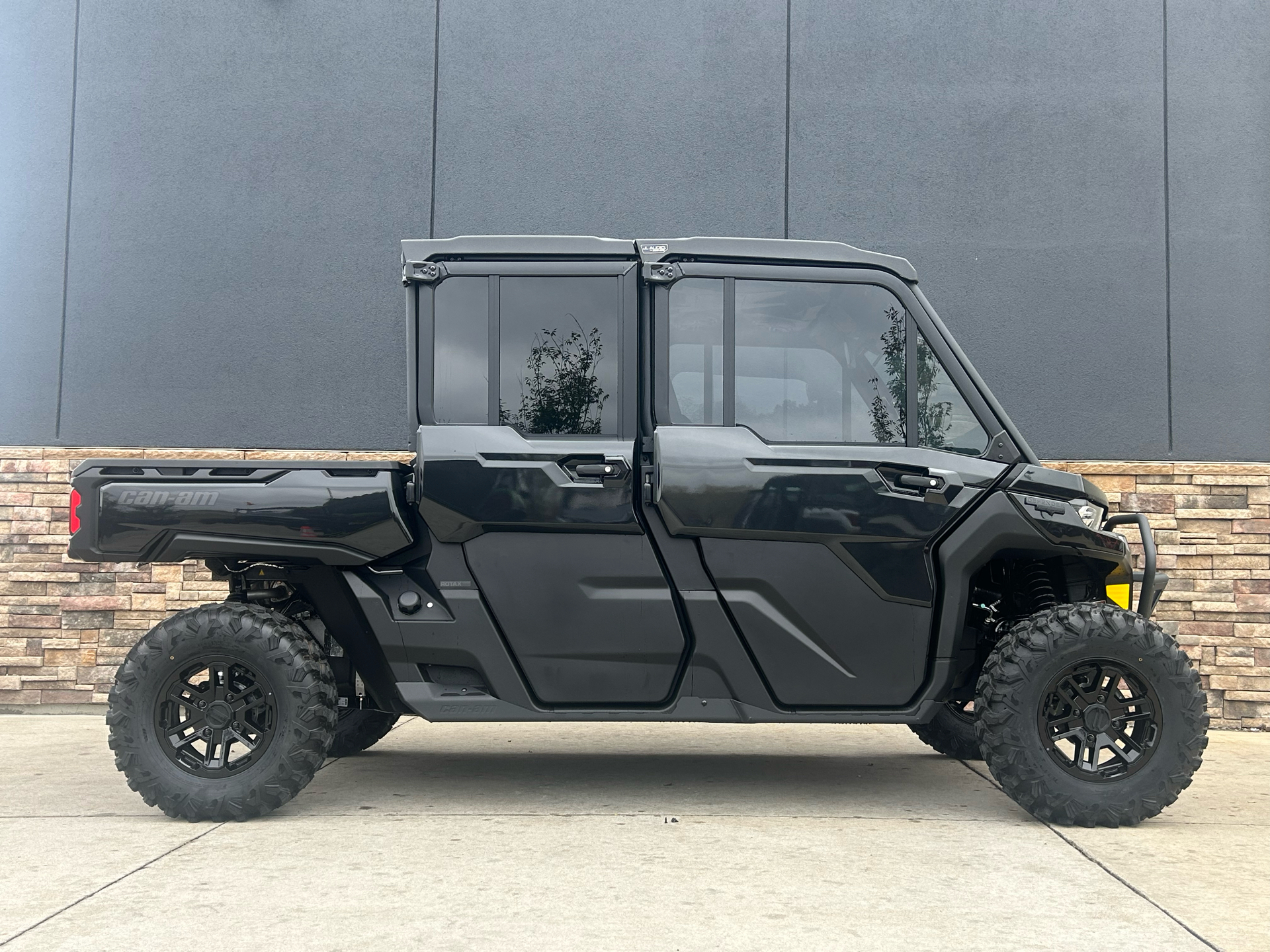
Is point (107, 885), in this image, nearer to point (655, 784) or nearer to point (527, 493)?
point (527, 493)

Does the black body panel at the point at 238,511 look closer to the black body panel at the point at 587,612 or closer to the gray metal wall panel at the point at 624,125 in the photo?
the black body panel at the point at 587,612

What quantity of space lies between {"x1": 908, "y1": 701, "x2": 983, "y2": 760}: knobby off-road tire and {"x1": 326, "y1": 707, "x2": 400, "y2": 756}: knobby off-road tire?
9.47ft

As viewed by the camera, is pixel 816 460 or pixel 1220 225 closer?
pixel 816 460

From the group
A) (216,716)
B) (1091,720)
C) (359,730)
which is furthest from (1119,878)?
(359,730)

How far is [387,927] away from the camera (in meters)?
3.05

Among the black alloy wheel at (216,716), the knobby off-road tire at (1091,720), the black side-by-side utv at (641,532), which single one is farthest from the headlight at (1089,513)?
the black alloy wheel at (216,716)

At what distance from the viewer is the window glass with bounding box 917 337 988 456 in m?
4.55

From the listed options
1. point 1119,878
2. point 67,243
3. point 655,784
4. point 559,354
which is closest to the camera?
point 1119,878

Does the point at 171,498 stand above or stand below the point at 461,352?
below

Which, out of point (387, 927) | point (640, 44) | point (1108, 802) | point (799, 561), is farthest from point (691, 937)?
point (640, 44)

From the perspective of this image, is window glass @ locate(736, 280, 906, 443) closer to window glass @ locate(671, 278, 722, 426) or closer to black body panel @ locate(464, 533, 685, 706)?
window glass @ locate(671, 278, 722, 426)

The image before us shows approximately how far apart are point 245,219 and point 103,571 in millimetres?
2656

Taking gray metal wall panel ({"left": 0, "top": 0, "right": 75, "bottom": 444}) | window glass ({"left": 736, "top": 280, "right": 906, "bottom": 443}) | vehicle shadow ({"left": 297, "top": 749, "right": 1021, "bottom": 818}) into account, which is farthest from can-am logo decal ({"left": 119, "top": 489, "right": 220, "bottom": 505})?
gray metal wall panel ({"left": 0, "top": 0, "right": 75, "bottom": 444})

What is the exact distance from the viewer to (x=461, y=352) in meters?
4.56
